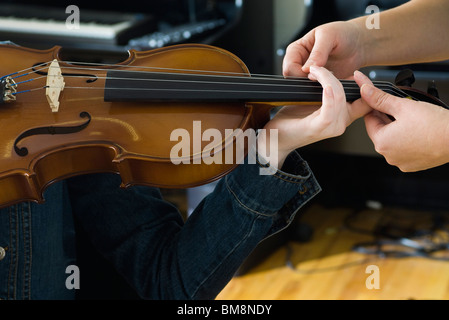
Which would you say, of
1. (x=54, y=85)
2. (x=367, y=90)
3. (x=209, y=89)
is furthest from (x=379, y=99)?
(x=54, y=85)

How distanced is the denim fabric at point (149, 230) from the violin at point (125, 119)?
0.31 feet

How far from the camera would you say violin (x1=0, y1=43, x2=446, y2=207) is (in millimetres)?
724

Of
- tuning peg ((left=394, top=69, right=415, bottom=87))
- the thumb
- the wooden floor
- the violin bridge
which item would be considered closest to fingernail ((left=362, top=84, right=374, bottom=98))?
the thumb

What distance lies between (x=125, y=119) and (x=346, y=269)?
4.43ft

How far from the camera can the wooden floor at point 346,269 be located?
1756 millimetres

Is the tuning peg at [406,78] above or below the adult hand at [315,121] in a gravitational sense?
above

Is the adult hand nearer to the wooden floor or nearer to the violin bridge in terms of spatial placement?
the violin bridge

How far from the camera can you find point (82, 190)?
92 cm

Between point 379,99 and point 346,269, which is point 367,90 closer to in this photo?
point 379,99

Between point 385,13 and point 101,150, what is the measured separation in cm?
59

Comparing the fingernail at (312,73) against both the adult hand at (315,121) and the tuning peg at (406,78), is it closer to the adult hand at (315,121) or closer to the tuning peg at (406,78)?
the adult hand at (315,121)

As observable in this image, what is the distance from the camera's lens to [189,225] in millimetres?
873

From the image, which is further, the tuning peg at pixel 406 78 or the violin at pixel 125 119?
the tuning peg at pixel 406 78

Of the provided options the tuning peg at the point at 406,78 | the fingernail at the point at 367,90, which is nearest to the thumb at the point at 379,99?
the fingernail at the point at 367,90
